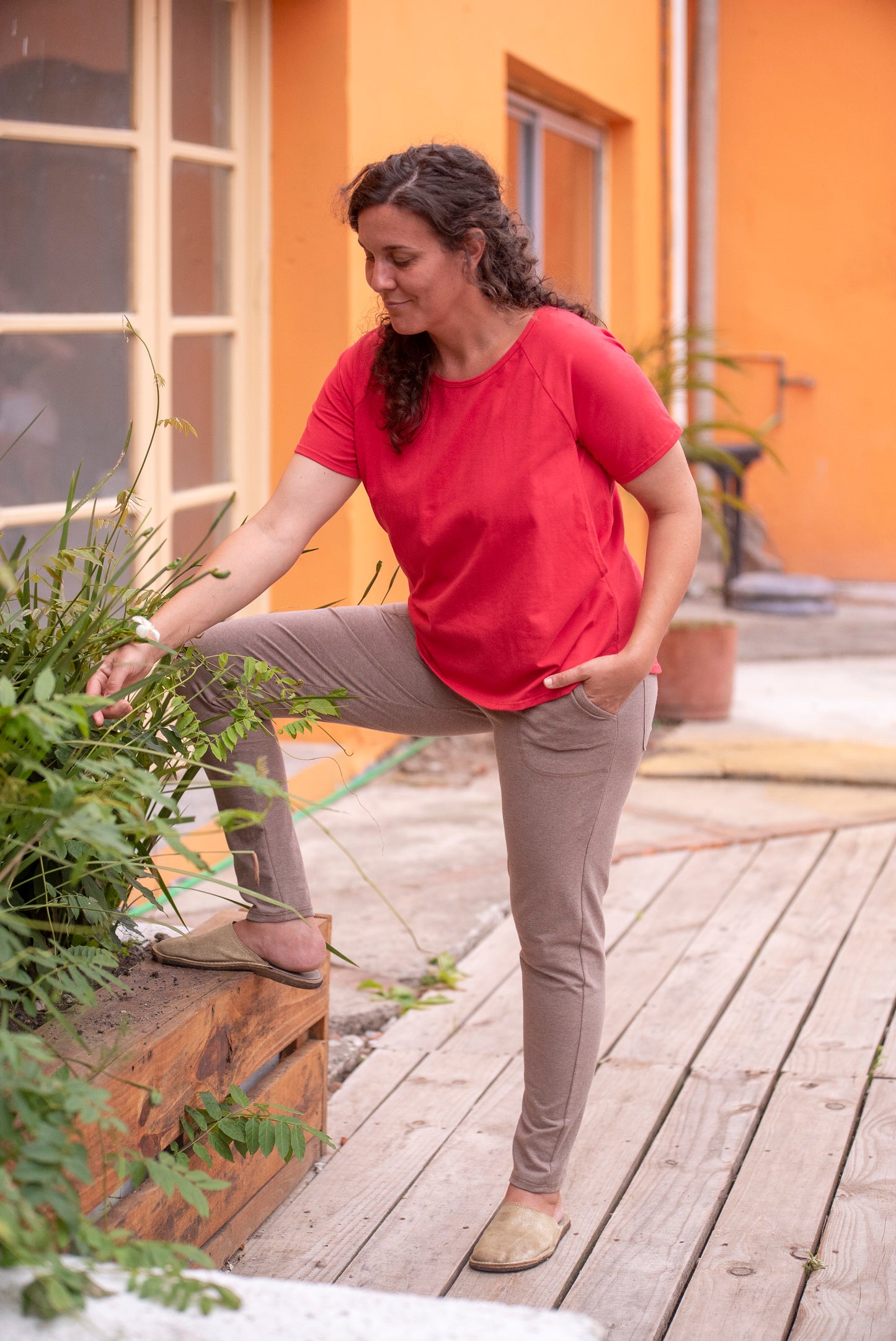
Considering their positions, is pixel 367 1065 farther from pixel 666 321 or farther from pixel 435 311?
pixel 666 321

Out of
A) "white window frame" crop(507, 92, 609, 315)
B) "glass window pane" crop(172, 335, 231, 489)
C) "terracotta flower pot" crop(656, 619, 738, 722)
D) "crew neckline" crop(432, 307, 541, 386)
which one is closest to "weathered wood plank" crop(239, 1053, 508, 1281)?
"crew neckline" crop(432, 307, 541, 386)

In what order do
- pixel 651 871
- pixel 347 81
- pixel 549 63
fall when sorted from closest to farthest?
pixel 651 871
pixel 347 81
pixel 549 63

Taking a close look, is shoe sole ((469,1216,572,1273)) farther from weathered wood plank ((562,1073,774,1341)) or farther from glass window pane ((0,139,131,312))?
glass window pane ((0,139,131,312))

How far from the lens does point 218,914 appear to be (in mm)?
2262

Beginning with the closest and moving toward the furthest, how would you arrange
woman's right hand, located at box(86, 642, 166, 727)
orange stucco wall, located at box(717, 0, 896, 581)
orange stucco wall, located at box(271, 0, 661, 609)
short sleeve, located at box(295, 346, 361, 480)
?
woman's right hand, located at box(86, 642, 166, 727)
short sleeve, located at box(295, 346, 361, 480)
orange stucco wall, located at box(271, 0, 661, 609)
orange stucco wall, located at box(717, 0, 896, 581)

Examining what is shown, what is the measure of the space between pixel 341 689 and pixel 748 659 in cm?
542

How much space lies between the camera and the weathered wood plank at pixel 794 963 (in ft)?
8.88

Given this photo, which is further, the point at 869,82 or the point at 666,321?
the point at 869,82

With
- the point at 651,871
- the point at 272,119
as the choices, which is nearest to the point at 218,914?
the point at 651,871

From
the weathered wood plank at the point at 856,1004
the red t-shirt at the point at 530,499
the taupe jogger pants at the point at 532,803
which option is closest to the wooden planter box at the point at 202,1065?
the taupe jogger pants at the point at 532,803

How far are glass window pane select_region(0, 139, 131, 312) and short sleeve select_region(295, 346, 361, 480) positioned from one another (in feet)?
4.83

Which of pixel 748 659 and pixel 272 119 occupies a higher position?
pixel 272 119

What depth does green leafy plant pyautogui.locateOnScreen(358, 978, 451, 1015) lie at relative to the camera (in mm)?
2910

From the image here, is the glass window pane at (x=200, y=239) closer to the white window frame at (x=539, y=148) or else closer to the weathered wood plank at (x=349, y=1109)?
the white window frame at (x=539, y=148)
